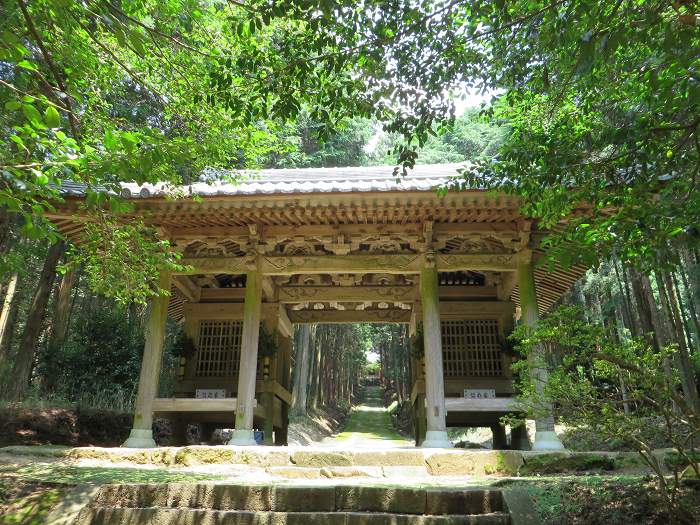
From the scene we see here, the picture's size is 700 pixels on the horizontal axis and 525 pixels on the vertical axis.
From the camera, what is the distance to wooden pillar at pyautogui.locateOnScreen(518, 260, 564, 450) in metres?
7.25

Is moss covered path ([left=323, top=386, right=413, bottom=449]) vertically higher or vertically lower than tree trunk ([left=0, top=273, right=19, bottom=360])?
lower

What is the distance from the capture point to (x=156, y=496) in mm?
4477

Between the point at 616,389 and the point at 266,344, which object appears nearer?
the point at 616,389

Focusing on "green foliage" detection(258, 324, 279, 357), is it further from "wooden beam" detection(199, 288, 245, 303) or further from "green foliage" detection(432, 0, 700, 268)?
"green foliage" detection(432, 0, 700, 268)

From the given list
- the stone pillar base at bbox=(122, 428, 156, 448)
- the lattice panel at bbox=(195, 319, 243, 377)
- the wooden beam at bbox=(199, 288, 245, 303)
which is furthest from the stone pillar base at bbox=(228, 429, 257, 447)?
the wooden beam at bbox=(199, 288, 245, 303)

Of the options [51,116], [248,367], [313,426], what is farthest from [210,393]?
[313,426]

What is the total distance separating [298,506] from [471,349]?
Result: 6.47 metres

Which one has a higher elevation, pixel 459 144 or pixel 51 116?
pixel 459 144

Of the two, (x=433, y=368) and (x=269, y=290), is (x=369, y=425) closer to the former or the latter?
(x=269, y=290)

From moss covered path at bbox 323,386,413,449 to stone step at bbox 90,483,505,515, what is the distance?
1420cm

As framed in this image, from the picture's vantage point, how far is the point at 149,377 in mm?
8156

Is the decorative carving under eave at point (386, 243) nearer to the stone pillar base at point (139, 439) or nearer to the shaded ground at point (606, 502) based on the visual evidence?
the stone pillar base at point (139, 439)

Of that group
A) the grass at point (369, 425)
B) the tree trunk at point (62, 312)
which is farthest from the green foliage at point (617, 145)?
the grass at point (369, 425)

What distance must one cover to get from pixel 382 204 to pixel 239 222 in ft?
8.75
